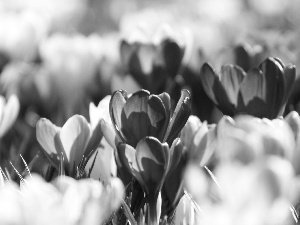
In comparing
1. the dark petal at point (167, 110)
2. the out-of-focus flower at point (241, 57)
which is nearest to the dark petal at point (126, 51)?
the out-of-focus flower at point (241, 57)

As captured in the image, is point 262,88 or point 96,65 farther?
point 96,65

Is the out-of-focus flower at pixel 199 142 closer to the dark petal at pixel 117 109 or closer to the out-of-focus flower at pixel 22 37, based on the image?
the dark petal at pixel 117 109

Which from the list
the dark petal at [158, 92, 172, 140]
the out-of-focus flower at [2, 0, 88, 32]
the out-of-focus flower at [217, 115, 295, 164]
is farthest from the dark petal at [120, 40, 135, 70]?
the out-of-focus flower at [2, 0, 88, 32]

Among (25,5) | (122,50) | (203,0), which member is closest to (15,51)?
(122,50)

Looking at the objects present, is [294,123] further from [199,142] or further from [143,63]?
[143,63]

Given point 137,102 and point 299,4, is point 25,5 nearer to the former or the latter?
point 299,4

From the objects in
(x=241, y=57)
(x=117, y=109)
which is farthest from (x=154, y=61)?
(x=117, y=109)

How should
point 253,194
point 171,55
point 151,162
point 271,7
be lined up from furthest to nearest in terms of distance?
point 271,7 → point 171,55 → point 151,162 → point 253,194
